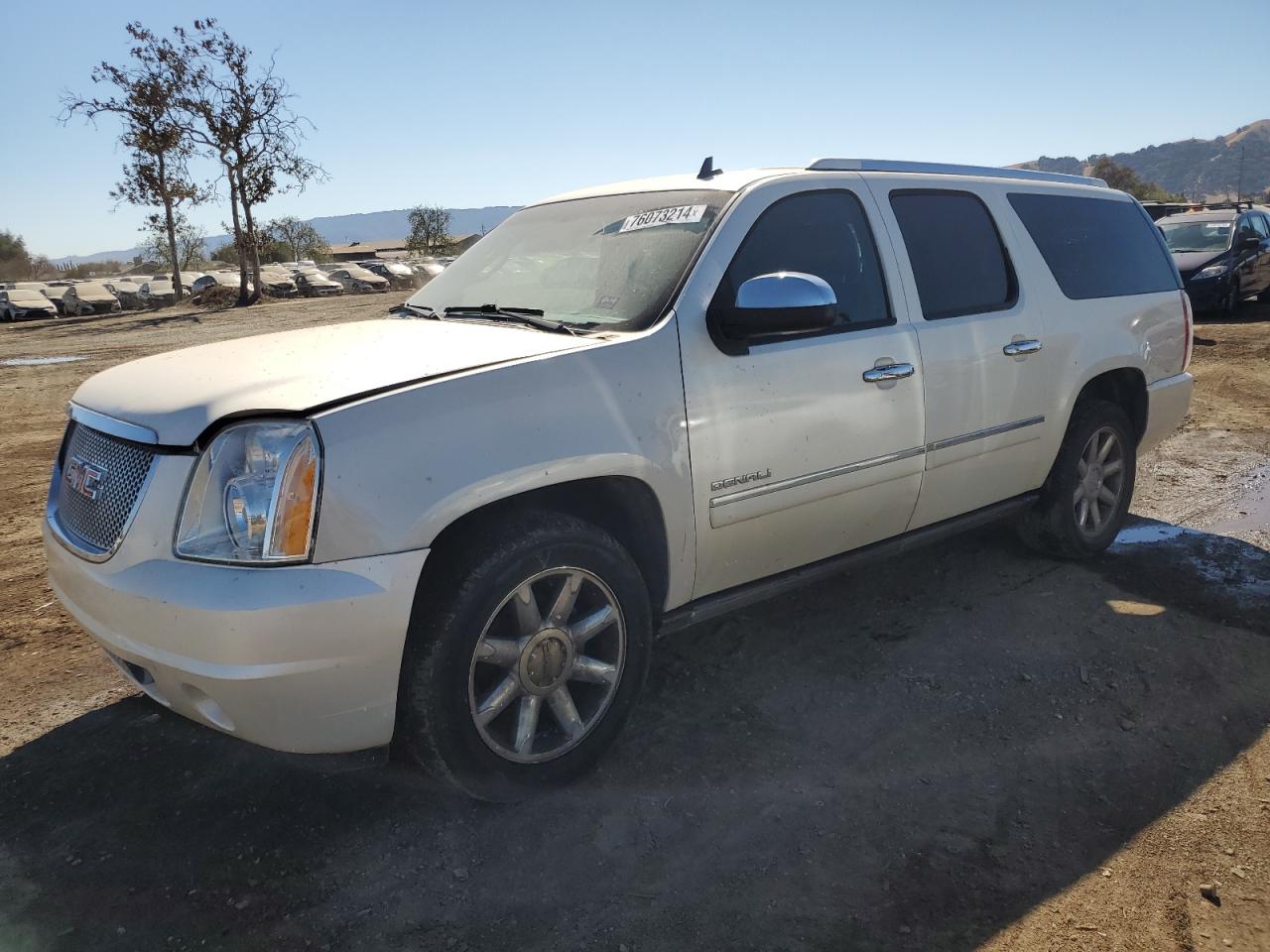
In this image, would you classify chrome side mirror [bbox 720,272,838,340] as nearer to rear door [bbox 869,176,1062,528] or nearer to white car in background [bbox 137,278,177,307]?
rear door [bbox 869,176,1062,528]

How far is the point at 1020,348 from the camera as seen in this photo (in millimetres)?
4055

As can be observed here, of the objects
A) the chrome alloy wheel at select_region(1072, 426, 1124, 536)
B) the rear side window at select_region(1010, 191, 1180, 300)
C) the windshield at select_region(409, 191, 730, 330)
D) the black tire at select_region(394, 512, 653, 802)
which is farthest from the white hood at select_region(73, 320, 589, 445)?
the chrome alloy wheel at select_region(1072, 426, 1124, 536)

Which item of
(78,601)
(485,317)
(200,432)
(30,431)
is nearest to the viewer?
(200,432)

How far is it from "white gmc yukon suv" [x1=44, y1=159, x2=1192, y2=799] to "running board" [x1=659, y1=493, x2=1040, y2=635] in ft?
0.05

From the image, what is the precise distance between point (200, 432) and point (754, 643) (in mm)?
2411

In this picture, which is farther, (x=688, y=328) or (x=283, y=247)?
(x=283, y=247)

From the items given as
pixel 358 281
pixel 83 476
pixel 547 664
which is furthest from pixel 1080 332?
pixel 358 281

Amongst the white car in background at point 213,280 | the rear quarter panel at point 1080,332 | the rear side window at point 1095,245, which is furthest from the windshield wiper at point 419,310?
the white car in background at point 213,280

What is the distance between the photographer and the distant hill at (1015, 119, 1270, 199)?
553 feet

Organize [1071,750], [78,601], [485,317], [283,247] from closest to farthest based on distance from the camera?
1. [78,601]
2. [1071,750]
3. [485,317]
4. [283,247]

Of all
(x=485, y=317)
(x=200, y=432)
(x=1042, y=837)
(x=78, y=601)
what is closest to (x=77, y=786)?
(x=78, y=601)

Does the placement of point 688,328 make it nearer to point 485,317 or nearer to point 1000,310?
point 485,317

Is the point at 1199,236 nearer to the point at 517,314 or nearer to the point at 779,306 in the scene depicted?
the point at 779,306

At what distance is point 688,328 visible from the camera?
3.00 metres
